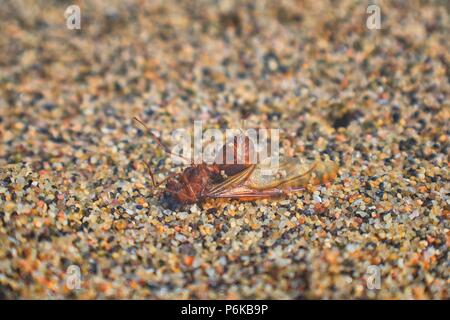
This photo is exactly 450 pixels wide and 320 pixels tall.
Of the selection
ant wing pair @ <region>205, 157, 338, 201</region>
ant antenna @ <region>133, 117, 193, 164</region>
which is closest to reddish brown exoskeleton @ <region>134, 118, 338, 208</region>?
ant wing pair @ <region>205, 157, 338, 201</region>

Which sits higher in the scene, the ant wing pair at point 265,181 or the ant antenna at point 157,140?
the ant antenna at point 157,140

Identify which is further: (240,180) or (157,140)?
(157,140)

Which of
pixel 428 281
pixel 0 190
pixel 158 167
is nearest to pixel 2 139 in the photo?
pixel 0 190

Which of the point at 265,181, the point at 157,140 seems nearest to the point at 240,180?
the point at 265,181

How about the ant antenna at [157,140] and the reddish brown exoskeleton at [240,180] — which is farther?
the ant antenna at [157,140]

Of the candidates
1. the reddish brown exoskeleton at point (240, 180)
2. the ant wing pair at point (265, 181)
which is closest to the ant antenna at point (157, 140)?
the reddish brown exoskeleton at point (240, 180)

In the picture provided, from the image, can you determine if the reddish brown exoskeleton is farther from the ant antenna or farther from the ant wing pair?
the ant antenna

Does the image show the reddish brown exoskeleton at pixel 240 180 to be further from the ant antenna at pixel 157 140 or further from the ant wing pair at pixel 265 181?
the ant antenna at pixel 157 140

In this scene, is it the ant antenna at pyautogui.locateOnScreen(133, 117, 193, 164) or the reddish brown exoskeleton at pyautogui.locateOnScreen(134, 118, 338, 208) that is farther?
the ant antenna at pyautogui.locateOnScreen(133, 117, 193, 164)

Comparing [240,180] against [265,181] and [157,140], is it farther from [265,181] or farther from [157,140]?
[157,140]
